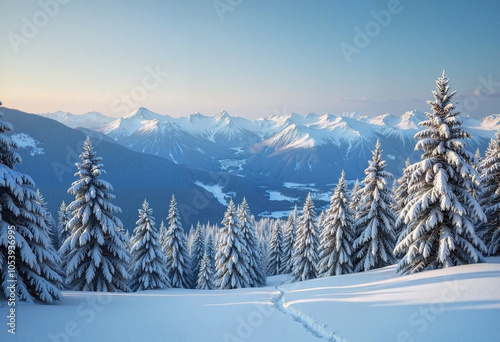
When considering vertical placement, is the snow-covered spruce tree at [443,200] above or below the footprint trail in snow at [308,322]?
above

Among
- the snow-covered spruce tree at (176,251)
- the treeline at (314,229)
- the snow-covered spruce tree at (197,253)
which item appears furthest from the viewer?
the snow-covered spruce tree at (197,253)

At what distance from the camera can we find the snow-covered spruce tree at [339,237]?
27.3m

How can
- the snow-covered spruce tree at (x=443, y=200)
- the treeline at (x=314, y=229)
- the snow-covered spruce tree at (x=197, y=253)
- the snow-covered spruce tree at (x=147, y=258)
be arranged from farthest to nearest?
the snow-covered spruce tree at (x=197, y=253)
the snow-covered spruce tree at (x=147, y=258)
the snow-covered spruce tree at (x=443, y=200)
the treeline at (x=314, y=229)

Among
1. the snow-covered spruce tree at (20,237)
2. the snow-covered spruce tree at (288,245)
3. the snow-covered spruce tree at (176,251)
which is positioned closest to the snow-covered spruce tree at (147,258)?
the snow-covered spruce tree at (176,251)

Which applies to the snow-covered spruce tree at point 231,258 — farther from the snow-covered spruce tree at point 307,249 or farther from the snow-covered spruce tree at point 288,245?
the snow-covered spruce tree at point 288,245

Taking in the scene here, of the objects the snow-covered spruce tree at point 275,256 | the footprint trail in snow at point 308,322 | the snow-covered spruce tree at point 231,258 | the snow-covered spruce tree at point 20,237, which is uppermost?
the snow-covered spruce tree at point 20,237

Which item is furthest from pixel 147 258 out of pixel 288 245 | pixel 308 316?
pixel 288 245

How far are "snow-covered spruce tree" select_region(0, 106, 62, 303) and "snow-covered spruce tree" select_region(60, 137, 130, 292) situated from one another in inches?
271

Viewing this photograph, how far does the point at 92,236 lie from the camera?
19953mm

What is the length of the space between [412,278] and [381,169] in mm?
13500

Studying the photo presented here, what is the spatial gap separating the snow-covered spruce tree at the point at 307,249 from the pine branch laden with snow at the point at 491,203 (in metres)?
16.7

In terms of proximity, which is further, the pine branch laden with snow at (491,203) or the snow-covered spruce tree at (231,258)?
the snow-covered spruce tree at (231,258)

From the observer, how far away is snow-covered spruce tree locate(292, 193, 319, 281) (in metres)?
33.7

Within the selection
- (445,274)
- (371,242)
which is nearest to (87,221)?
(445,274)
